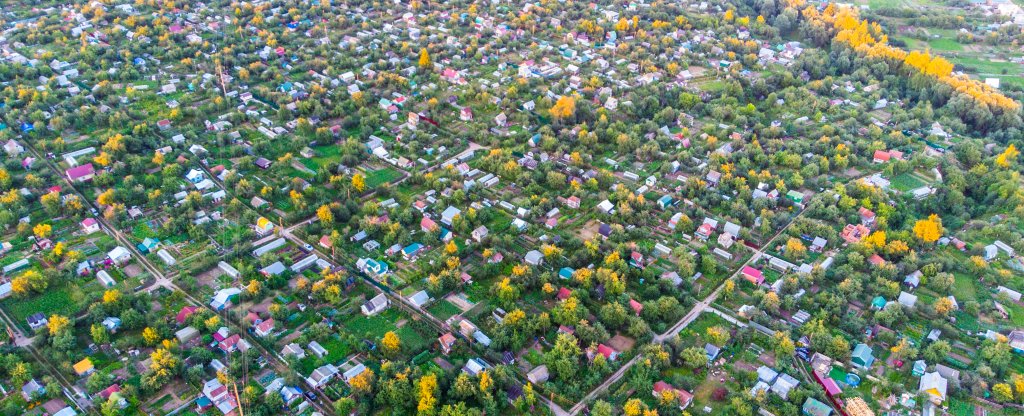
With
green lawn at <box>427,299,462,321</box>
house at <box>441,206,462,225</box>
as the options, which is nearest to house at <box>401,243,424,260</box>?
house at <box>441,206,462,225</box>

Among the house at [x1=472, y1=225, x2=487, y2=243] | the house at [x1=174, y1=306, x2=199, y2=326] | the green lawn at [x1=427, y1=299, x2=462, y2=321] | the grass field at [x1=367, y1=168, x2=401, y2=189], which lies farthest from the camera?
the grass field at [x1=367, y1=168, x2=401, y2=189]

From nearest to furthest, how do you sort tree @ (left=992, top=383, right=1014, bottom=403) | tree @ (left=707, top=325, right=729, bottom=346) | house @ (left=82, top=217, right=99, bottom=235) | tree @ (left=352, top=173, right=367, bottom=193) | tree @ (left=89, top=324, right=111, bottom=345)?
tree @ (left=992, top=383, right=1014, bottom=403) < tree @ (left=89, top=324, right=111, bottom=345) < tree @ (left=707, top=325, right=729, bottom=346) < house @ (left=82, top=217, right=99, bottom=235) < tree @ (left=352, top=173, right=367, bottom=193)

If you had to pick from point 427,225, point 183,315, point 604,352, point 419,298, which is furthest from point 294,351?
point 604,352

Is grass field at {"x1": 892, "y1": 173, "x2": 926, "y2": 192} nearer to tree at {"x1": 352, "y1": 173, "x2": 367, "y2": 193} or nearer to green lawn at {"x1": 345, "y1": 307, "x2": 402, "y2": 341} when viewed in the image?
green lawn at {"x1": 345, "y1": 307, "x2": 402, "y2": 341}

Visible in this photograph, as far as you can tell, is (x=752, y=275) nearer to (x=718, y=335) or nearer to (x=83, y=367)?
(x=718, y=335)

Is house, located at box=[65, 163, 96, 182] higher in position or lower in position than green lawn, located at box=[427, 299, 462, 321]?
lower
